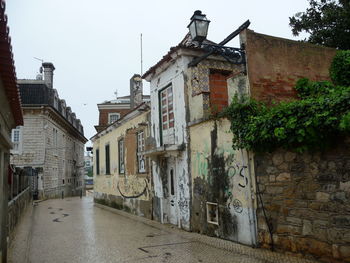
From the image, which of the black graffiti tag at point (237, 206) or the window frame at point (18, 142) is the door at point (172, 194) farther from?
the window frame at point (18, 142)

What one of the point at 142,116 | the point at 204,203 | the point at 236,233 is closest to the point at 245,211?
the point at 236,233

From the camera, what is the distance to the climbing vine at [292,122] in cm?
496

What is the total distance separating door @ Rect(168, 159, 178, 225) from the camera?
10.1 m

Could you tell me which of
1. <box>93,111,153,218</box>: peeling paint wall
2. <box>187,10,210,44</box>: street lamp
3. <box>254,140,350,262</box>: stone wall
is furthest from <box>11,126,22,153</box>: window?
<box>254,140,350,262</box>: stone wall

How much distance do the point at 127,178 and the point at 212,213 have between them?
6.91 metres

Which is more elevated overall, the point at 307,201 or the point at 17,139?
the point at 17,139

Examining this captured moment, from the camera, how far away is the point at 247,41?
814 cm

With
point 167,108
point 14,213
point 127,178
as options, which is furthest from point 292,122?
point 127,178

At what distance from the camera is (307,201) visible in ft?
18.4

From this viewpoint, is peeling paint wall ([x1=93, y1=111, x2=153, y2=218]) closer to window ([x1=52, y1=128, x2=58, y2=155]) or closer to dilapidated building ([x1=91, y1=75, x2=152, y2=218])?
dilapidated building ([x1=91, y1=75, x2=152, y2=218])

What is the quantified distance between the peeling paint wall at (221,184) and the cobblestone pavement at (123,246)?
14.1 inches

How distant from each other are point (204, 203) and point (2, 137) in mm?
5239

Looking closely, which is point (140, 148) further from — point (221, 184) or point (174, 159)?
point (221, 184)

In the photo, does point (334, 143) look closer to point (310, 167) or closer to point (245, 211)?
point (310, 167)
